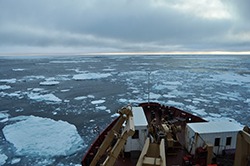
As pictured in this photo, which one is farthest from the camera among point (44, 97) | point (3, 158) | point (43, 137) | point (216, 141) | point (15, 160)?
point (44, 97)

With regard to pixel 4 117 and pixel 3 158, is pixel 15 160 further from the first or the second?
pixel 4 117

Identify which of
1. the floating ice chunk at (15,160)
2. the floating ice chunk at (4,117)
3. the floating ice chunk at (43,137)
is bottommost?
the floating ice chunk at (15,160)

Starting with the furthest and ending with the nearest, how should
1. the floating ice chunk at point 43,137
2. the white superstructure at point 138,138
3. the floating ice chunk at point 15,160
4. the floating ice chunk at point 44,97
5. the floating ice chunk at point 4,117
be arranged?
the floating ice chunk at point 44,97, the floating ice chunk at point 4,117, the floating ice chunk at point 43,137, the floating ice chunk at point 15,160, the white superstructure at point 138,138

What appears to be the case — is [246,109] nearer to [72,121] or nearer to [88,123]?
[88,123]

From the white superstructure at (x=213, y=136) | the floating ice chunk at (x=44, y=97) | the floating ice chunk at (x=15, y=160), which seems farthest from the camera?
the floating ice chunk at (x=44, y=97)

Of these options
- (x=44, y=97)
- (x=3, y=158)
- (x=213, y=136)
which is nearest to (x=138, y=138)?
(x=213, y=136)

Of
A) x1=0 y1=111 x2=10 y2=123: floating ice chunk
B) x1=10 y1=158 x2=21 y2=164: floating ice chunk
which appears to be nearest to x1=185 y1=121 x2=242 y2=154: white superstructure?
x1=10 y1=158 x2=21 y2=164: floating ice chunk

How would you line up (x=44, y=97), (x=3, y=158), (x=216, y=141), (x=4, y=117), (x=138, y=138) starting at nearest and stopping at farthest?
1. (x=216, y=141)
2. (x=138, y=138)
3. (x=3, y=158)
4. (x=4, y=117)
5. (x=44, y=97)

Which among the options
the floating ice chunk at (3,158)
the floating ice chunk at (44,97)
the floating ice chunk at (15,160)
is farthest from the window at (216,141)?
the floating ice chunk at (44,97)

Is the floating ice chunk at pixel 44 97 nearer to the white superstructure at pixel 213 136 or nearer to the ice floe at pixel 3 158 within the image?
the ice floe at pixel 3 158
